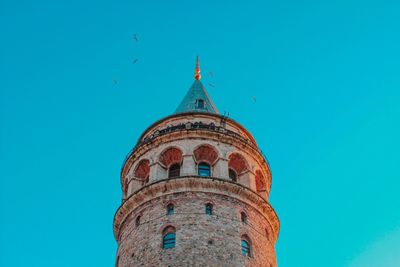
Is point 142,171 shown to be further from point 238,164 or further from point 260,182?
point 260,182

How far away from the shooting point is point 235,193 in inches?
1202

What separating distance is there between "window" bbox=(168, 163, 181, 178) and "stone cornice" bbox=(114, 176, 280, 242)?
2.14 metres

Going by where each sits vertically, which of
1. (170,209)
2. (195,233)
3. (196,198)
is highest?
(196,198)

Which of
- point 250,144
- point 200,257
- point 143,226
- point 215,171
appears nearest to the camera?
point 200,257

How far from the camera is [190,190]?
3002cm

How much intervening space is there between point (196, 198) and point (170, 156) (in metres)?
4.12

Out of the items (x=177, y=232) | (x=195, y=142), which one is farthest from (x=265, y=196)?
(x=177, y=232)

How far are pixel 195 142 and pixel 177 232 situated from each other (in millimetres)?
6351

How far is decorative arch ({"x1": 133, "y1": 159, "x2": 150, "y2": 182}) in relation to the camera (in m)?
33.3

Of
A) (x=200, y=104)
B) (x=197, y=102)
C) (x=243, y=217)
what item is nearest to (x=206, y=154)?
(x=243, y=217)

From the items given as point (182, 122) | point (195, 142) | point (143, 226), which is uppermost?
point (182, 122)

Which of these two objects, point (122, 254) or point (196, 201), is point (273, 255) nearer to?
point (196, 201)

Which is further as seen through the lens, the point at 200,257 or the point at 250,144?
the point at 250,144

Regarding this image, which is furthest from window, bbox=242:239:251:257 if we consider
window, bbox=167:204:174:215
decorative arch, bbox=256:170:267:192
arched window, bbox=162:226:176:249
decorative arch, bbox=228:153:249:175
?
decorative arch, bbox=256:170:267:192
